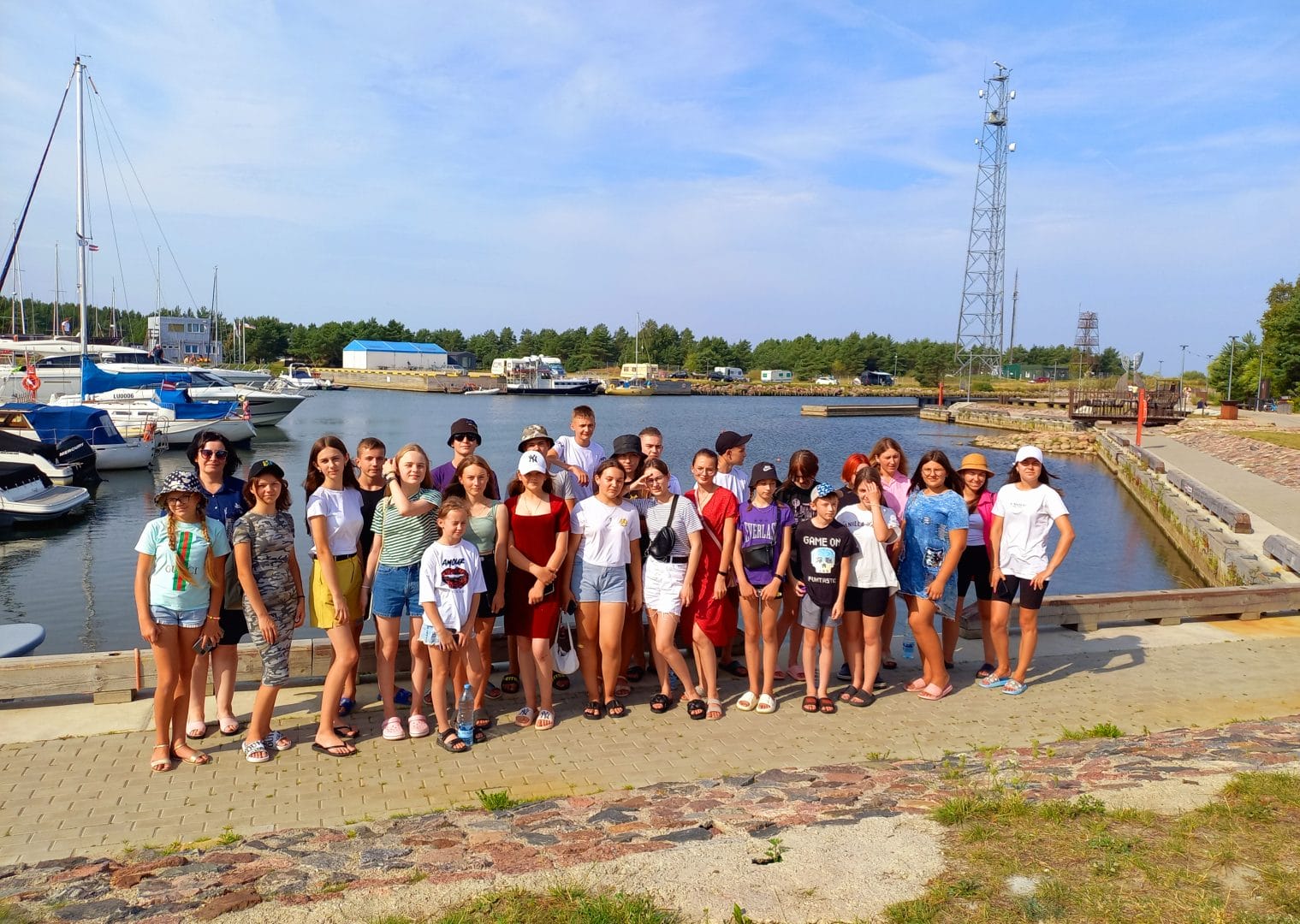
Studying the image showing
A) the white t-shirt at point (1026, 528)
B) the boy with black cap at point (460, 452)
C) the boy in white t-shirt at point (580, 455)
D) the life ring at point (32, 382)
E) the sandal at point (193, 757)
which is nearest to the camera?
the sandal at point (193, 757)

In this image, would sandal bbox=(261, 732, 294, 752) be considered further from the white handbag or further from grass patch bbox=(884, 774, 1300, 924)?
grass patch bbox=(884, 774, 1300, 924)

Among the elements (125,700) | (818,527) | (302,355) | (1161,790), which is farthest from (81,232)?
(302,355)

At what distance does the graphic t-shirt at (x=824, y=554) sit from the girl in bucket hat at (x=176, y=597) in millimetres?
4112

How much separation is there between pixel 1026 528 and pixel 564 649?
149 inches

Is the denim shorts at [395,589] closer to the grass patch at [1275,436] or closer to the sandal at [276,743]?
the sandal at [276,743]

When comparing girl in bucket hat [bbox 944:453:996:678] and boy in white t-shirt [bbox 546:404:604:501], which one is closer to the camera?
girl in bucket hat [bbox 944:453:996:678]

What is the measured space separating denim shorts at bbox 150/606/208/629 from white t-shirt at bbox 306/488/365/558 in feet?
2.62

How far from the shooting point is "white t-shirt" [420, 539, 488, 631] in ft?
19.5

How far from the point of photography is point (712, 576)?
265 inches

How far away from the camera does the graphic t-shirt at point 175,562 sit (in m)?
5.59

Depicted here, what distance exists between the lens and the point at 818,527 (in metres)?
6.76

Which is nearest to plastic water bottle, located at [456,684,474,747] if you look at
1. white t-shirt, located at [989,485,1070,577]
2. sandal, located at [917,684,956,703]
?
sandal, located at [917,684,956,703]

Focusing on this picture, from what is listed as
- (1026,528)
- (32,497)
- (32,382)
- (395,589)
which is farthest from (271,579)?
(32,382)

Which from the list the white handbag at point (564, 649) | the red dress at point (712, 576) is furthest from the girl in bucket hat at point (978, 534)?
the white handbag at point (564, 649)
